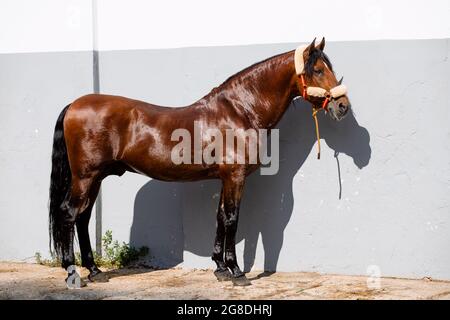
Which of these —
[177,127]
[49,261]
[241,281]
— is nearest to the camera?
[241,281]

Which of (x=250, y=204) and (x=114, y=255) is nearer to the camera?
(x=250, y=204)

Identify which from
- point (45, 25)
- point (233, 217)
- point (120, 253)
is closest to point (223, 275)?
point (233, 217)

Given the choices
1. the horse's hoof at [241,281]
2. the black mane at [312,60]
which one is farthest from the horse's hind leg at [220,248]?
the black mane at [312,60]

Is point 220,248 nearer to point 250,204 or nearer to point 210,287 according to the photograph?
point 210,287

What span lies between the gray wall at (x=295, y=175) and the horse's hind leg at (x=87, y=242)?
650 mm

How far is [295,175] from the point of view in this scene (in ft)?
23.6

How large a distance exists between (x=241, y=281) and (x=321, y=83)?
6.26ft

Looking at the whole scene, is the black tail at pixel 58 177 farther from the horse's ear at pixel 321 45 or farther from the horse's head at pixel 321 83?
the horse's ear at pixel 321 45

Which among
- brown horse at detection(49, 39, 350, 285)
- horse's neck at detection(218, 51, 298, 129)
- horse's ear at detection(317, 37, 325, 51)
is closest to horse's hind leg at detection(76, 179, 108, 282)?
brown horse at detection(49, 39, 350, 285)

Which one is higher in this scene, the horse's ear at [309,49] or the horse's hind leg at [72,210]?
the horse's ear at [309,49]

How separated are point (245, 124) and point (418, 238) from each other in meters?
1.88

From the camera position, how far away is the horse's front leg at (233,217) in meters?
6.68

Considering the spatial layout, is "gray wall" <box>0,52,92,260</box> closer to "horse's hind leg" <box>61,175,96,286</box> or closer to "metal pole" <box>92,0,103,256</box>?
"metal pole" <box>92,0,103,256</box>

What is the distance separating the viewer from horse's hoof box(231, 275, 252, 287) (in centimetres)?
666
